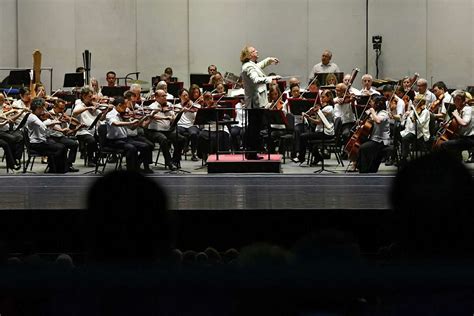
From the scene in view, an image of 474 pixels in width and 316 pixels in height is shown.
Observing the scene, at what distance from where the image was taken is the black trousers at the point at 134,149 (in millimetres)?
12859

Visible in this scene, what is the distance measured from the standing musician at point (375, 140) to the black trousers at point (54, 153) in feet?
14.3

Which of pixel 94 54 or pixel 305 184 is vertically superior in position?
pixel 94 54

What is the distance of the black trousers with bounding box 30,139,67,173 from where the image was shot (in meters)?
12.7

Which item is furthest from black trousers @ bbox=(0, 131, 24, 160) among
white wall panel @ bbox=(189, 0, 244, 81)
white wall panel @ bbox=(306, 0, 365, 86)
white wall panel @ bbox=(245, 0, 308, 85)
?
white wall panel @ bbox=(306, 0, 365, 86)

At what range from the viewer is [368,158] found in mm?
12641

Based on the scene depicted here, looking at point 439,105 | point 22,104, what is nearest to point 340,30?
point 439,105

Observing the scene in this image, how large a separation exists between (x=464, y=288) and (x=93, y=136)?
13.6 metres

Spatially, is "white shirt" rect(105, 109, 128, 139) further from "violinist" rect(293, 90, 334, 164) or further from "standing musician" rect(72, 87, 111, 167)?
"violinist" rect(293, 90, 334, 164)

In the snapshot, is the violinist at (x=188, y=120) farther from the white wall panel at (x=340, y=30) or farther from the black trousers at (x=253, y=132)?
the white wall panel at (x=340, y=30)

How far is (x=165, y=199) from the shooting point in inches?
49.3

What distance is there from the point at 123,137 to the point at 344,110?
12.0 feet

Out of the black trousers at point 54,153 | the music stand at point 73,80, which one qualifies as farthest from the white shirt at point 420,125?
the music stand at point 73,80

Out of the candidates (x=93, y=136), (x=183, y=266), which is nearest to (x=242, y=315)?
(x=183, y=266)

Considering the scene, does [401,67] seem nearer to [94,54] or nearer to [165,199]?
[94,54]
